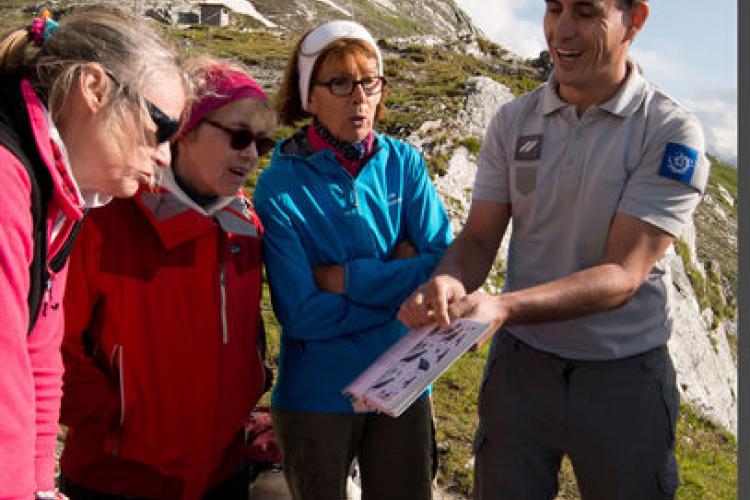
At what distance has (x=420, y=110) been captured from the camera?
1383 cm

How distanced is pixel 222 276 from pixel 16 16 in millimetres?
66731

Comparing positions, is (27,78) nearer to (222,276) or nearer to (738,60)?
(222,276)

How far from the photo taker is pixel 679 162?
3201mm

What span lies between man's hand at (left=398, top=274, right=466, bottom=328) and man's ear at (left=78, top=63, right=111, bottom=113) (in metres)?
1.53

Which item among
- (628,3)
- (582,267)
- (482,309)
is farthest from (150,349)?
(628,3)

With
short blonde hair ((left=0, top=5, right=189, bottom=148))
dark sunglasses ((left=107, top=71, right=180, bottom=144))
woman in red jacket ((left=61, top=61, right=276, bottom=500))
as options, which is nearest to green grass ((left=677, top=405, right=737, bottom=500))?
woman in red jacket ((left=61, top=61, right=276, bottom=500))

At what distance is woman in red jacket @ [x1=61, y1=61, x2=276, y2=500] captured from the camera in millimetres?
3031

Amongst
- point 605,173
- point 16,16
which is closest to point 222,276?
Result: point 605,173

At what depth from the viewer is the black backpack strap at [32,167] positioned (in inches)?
71.8

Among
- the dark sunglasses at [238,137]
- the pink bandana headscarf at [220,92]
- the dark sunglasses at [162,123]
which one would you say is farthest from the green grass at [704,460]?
the dark sunglasses at [162,123]

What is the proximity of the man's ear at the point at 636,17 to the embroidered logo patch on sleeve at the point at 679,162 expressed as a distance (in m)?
0.51

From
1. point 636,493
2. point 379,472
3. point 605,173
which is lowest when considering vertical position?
point 379,472

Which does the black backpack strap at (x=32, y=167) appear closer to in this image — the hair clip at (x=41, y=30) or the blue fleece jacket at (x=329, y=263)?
the hair clip at (x=41, y=30)

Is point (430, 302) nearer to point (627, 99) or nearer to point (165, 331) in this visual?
point (165, 331)
